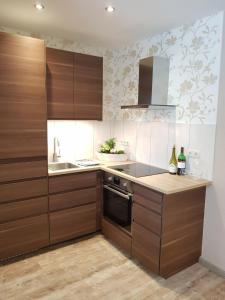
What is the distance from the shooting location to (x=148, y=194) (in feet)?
6.75

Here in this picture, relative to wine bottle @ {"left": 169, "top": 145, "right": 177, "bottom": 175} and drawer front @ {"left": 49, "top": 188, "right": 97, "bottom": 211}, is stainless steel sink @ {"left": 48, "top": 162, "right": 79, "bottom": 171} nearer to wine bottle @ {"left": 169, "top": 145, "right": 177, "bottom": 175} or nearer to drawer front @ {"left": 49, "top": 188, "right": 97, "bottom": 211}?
drawer front @ {"left": 49, "top": 188, "right": 97, "bottom": 211}

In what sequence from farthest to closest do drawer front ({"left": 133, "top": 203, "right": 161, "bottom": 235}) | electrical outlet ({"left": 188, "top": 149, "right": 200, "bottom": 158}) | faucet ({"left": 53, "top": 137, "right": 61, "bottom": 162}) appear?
faucet ({"left": 53, "top": 137, "right": 61, "bottom": 162}), electrical outlet ({"left": 188, "top": 149, "right": 200, "bottom": 158}), drawer front ({"left": 133, "top": 203, "right": 161, "bottom": 235})

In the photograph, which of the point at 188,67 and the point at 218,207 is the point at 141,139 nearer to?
the point at 188,67

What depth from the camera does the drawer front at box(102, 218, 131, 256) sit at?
238 centimetres

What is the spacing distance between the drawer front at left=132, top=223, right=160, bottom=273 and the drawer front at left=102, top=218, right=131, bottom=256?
0.10 meters

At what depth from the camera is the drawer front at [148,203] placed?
1961mm

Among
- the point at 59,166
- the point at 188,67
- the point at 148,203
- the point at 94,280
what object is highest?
the point at 188,67

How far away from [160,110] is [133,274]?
5.64ft

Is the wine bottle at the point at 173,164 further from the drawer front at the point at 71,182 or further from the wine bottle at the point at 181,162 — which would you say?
the drawer front at the point at 71,182

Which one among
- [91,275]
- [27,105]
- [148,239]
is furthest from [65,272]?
[27,105]

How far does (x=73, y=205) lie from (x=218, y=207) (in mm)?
1487

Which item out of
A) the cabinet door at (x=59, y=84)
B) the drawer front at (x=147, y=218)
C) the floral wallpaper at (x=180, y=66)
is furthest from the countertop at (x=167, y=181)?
the cabinet door at (x=59, y=84)

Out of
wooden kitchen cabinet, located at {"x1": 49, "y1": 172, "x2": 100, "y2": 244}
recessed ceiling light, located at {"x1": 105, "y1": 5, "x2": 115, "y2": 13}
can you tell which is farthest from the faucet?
recessed ceiling light, located at {"x1": 105, "y1": 5, "x2": 115, "y2": 13}

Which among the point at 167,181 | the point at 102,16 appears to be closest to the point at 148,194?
the point at 167,181
